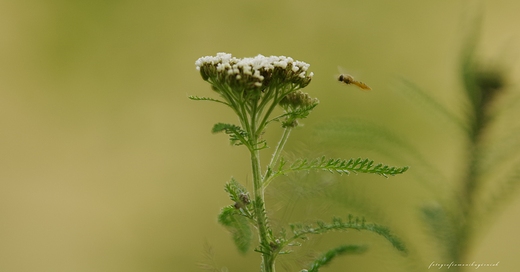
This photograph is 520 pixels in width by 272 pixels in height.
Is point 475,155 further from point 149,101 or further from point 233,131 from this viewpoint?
point 149,101

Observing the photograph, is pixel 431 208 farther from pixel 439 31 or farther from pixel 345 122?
pixel 439 31

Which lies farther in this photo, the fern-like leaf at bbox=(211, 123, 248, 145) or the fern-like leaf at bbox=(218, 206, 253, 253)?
the fern-like leaf at bbox=(218, 206, 253, 253)

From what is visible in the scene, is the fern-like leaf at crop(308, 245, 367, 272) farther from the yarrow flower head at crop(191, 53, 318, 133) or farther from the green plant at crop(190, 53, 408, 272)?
the yarrow flower head at crop(191, 53, 318, 133)

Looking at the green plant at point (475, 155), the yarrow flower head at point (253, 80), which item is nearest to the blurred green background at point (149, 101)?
the green plant at point (475, 155)

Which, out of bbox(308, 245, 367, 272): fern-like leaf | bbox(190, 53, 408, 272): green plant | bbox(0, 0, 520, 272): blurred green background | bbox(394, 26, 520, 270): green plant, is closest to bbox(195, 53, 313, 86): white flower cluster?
bbox(190, 53, 408, 272): green plant

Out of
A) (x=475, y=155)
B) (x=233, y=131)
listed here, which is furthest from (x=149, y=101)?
(x=233, y=131)

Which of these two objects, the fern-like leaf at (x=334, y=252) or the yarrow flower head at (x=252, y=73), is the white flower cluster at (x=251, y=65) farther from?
the fern-like leaf at (x=334, y=252)
